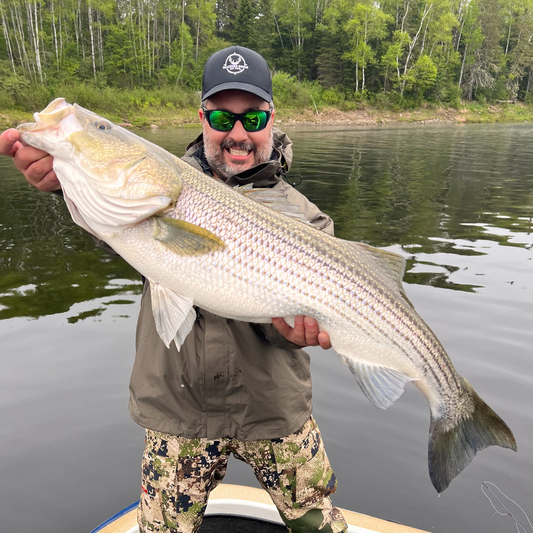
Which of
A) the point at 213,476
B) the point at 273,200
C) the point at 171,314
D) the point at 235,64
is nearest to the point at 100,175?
the point at 171,314

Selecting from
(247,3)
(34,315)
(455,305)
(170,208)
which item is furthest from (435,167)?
(247,3)

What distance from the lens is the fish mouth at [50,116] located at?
2.21 metres

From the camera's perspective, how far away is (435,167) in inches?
731

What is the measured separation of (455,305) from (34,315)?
19.9ft

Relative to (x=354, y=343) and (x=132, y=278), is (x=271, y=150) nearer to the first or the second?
(x=354, y=343)

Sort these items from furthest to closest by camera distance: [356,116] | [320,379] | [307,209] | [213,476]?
[356,116]
[320,379]
[307,209]
[213,476]

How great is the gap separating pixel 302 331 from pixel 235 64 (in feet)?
6.60

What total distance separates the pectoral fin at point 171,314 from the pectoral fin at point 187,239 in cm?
25

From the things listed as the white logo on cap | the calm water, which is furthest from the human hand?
the calm water

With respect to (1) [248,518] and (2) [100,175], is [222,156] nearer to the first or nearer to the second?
(2) [100,175]

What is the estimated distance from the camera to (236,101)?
10.4ft

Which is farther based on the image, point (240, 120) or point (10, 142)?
point (240, 120)

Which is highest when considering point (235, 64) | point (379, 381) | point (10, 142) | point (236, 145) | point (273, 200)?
point (235, 64)

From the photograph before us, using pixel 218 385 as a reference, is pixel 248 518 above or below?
below
